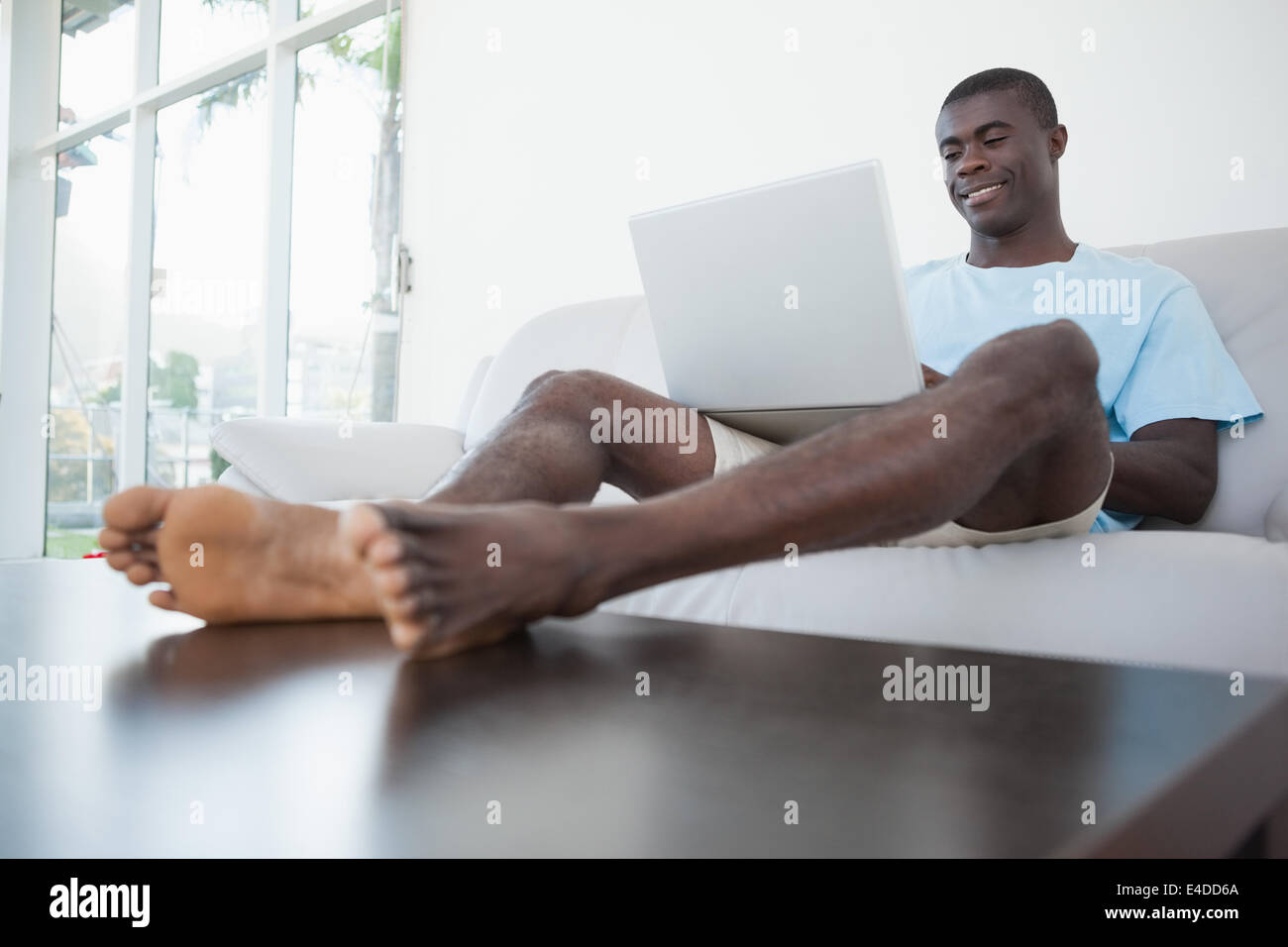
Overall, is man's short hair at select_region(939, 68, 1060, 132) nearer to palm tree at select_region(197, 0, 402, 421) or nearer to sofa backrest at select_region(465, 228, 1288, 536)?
sofa backrest at select_region(465, 228, 1288, 536)

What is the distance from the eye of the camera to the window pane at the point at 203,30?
4730 millimetres

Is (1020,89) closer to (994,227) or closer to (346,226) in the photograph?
(994,227)

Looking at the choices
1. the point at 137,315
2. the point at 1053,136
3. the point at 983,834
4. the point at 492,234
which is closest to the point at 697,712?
the point at 983,834

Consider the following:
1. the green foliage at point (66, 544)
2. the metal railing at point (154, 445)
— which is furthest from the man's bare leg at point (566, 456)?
the green foliage at point (66, 544)

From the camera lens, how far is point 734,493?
28.6 inches

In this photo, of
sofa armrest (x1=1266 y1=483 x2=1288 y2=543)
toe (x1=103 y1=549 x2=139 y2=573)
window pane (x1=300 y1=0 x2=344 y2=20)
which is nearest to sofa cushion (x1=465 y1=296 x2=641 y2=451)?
sofa armrest (x1=1266 y1=483 x2=1288 y2=543)

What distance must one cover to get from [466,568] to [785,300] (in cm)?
72

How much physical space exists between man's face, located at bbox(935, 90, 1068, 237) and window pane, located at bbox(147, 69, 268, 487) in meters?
3.45

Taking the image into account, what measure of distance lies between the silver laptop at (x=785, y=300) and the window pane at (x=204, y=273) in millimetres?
3617

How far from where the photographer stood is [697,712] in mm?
571

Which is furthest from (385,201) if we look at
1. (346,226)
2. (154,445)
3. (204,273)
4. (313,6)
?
(154,445)

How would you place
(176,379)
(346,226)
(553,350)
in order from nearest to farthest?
(553,350), (346,226), (176,379)
